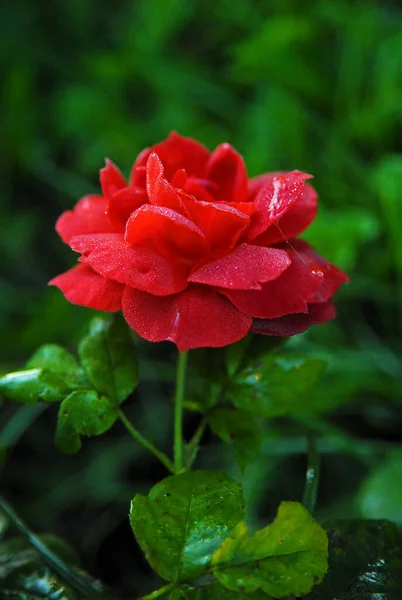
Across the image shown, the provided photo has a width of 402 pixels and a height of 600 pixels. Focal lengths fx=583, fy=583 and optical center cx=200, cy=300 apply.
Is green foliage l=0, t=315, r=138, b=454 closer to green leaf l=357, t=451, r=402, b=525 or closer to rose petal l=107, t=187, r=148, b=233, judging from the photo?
rose petal l=107, t=187, r=148, b=233

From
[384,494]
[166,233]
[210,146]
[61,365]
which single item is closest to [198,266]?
[166,233]

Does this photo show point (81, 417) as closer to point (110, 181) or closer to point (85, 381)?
point (85, 381)

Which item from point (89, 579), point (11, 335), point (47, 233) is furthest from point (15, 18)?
point (89, 579)

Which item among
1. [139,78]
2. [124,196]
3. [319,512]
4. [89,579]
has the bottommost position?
[319,512]

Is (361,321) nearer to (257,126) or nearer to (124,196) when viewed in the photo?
(257,126)

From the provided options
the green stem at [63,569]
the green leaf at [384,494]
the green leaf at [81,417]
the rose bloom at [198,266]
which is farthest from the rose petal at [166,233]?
the green leaf at [384,494]

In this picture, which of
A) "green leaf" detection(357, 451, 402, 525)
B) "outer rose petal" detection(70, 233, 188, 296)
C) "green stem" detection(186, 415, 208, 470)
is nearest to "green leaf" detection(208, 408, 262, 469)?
"green stem" detection(186, 415, 208, 470)
